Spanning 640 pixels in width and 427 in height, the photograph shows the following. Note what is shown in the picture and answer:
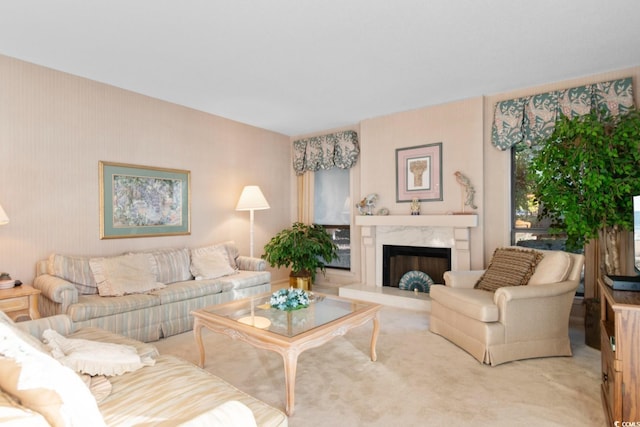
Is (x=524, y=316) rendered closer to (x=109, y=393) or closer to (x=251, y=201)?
(x=109, y=393)

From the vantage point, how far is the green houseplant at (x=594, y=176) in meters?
2.95

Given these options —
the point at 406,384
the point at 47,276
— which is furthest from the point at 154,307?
the point at 406,384

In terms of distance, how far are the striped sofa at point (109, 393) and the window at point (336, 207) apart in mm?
3914

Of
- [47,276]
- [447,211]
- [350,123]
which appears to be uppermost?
[350,123]

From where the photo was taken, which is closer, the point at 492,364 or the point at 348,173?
the point at 492,364

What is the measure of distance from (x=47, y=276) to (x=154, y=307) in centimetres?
97

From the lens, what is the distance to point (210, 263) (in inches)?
170

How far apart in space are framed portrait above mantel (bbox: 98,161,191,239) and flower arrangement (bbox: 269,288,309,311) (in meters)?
2.18

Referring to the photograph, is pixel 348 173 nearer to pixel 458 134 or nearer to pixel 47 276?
pixel 458 134

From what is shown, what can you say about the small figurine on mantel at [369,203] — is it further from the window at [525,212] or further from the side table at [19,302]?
the side table at [19,302]

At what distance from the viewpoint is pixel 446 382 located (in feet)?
8.10

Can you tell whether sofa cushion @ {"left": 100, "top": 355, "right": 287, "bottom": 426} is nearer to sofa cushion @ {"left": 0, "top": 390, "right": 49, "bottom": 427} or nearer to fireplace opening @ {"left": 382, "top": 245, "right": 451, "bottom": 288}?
sofa cushion @ {"left": 0, "top": 390, "right": 49, "bottom": 427}

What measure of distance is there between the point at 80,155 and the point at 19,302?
1.56 metres

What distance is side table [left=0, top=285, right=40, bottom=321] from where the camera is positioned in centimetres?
271
